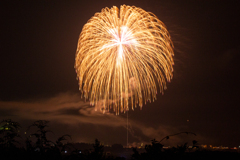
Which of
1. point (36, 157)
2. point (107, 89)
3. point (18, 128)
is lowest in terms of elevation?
point (36, 157)

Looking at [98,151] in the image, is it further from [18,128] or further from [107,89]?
[107,89]

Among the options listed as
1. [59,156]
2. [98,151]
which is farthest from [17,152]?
[98,151]

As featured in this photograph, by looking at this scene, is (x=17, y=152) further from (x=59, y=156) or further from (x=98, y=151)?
(x=98, y=151)

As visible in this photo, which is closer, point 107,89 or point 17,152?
point 17,152

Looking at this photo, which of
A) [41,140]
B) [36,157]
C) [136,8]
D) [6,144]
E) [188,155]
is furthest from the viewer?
[136,8]

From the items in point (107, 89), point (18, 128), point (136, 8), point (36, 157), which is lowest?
point (36, 157)

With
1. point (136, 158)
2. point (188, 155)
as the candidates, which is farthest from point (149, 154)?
point (188, 155)

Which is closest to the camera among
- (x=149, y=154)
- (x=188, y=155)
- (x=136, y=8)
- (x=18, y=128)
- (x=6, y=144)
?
(x=188, y=155)

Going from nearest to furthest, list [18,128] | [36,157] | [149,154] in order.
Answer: [149,154] → [36,157] → [18,128]

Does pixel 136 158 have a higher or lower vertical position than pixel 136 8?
lower
